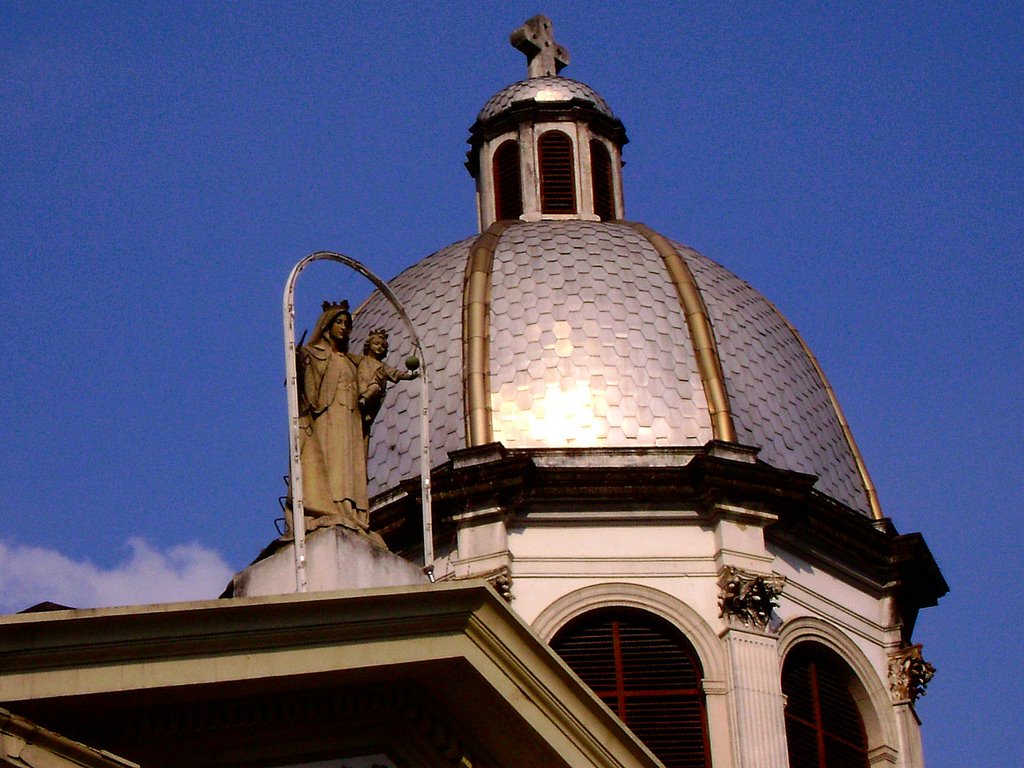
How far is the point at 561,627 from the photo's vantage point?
128ft

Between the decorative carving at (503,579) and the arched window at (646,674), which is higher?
the decorative carving at (503,579)

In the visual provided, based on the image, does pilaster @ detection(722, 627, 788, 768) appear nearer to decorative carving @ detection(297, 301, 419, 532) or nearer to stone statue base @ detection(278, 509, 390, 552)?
decorative carving @ detection(297, 301, 419, 532)

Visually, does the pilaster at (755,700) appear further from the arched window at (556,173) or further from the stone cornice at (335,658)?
the stone cornice at (335,658)

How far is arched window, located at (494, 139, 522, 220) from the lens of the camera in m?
46.6

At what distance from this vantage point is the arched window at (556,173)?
46438 millimetres

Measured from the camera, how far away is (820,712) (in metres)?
40.0

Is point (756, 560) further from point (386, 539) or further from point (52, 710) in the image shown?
point (52, 710)

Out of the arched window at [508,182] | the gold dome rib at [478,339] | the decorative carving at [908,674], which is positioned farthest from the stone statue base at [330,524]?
the arched window at [508,182]

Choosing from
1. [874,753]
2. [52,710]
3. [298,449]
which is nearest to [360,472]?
[298,449]

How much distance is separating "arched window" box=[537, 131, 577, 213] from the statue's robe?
19055 mm

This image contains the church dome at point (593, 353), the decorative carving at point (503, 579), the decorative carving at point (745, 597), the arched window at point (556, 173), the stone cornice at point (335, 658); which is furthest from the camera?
the arched window at point (556, 173)

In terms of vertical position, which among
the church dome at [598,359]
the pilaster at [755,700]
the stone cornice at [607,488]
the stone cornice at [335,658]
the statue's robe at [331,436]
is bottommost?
the stone cornice at [335,658]

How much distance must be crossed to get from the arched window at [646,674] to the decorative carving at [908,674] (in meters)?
3.55

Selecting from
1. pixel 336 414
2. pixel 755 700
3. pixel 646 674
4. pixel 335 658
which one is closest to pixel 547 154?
pixel 646 674
